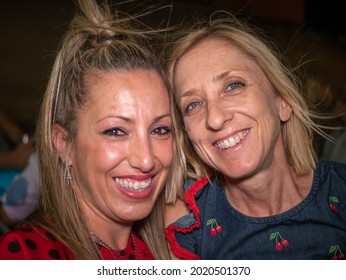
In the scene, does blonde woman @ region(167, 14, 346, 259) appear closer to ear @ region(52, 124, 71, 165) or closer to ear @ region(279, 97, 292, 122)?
ear @ region(279, 97, 292, 122)

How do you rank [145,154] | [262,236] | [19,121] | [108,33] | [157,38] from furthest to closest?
[19,121] → [157,38] → [262,236] → [108,33] → [145,154]

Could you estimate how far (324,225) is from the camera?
1.58 m

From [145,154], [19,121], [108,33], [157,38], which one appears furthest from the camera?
[19,121]

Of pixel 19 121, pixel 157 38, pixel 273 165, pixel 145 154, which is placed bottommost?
pixel 19 121

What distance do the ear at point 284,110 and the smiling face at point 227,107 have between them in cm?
7

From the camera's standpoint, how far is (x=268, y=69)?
5.47ft

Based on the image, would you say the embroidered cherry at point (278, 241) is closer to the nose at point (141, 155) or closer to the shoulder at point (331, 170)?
the shoulder at point (331, 170)

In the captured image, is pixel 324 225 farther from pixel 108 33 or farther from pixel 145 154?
pixel 108 33

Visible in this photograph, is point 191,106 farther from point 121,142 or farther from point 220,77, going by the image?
point 121,142

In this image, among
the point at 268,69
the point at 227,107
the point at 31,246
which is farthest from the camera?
the point at 268,69

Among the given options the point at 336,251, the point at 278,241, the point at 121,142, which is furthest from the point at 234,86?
the point at 336,251

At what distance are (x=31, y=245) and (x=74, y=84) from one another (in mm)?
580
